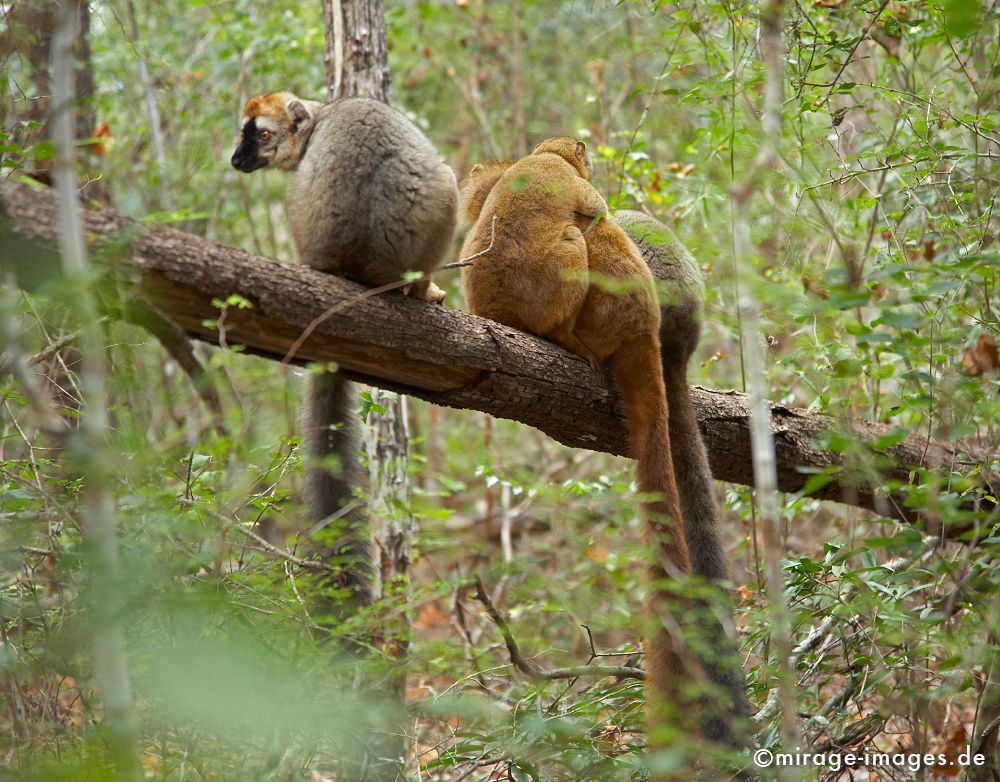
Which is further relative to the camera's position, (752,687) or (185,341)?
(752,687)

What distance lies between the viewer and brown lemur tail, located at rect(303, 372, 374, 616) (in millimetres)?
4062

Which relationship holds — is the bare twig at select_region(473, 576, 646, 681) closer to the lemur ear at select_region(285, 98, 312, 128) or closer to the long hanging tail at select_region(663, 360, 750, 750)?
the long hanging tail at select_region(663, 360, 750, 750)

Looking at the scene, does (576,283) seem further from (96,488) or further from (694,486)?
(96,488)

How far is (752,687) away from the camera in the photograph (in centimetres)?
407

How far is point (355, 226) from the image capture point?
13.5 ft

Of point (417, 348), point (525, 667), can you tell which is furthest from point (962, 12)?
point (525, 667)

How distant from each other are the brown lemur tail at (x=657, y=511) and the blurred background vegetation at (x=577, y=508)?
26 centimetres

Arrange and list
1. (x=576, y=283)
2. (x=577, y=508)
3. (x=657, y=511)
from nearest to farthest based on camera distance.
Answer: (x=657, y=511) → (x=576, y=283) → (x=577, y=508)

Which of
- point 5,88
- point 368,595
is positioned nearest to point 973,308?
point 368,595

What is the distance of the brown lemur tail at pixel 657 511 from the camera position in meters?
3.58

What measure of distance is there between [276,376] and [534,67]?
6610 millimetres

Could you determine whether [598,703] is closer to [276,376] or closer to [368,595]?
[368,595]

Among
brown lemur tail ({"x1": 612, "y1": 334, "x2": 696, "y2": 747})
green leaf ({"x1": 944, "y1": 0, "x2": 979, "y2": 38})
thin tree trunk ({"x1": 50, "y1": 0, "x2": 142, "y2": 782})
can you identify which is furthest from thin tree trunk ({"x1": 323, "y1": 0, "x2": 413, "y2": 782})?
green leaf ({"x1": 944, "y1": 0, "x2": 979, "y2": 38})

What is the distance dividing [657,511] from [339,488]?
1.59 metres
